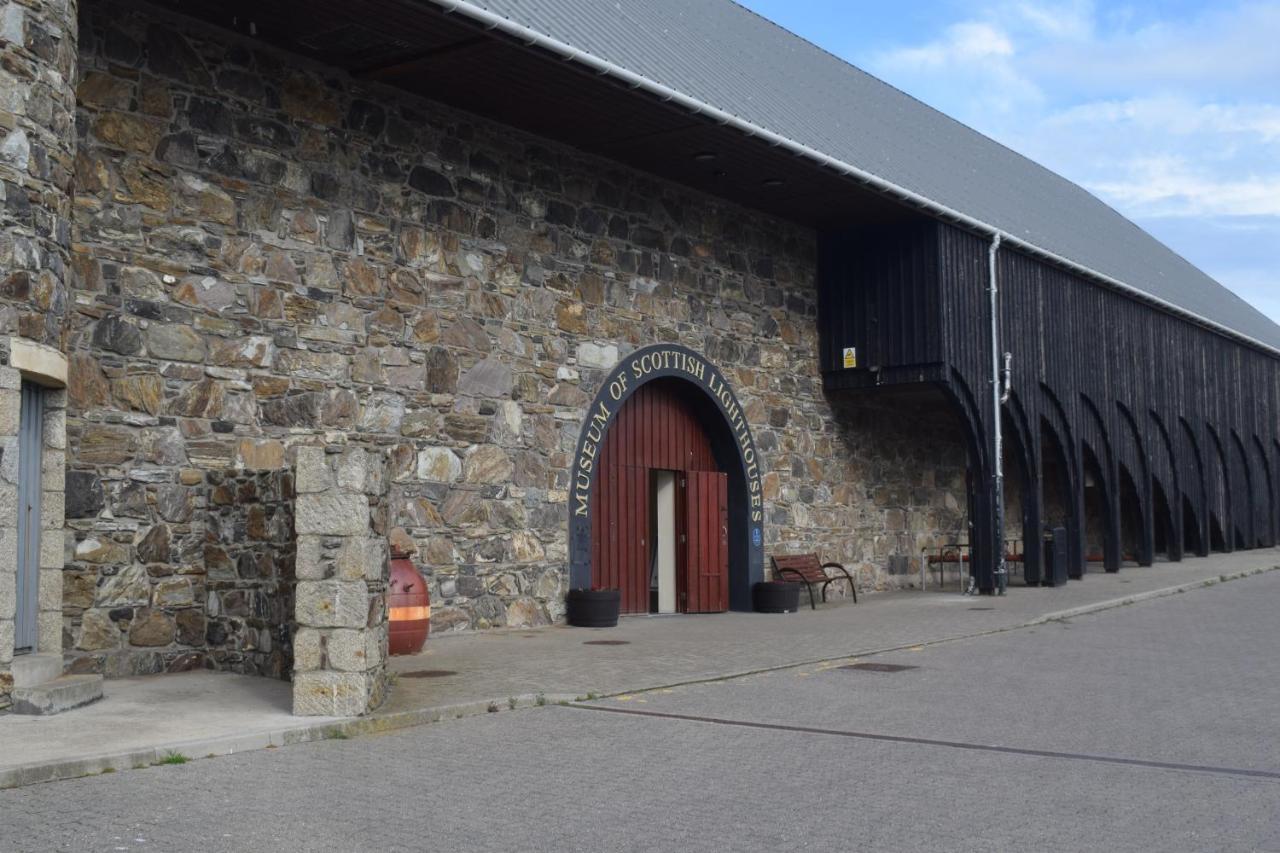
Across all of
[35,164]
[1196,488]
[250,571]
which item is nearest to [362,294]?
[250,571]

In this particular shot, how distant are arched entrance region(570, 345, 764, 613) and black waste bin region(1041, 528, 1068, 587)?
4.88m

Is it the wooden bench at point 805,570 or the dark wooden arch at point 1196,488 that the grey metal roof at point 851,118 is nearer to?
the dark wooden arch at point 1196,488

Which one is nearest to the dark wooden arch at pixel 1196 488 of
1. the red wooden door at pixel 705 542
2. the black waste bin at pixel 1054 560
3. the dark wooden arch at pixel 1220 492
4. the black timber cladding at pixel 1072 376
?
the black timber cladding at pixel 1072 376

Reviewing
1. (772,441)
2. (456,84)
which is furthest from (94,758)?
(772,441)

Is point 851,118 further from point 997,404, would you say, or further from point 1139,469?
point 1139,469

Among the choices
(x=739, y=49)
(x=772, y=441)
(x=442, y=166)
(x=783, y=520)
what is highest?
(x=739, y=49)

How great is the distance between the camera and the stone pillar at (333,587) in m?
7.63

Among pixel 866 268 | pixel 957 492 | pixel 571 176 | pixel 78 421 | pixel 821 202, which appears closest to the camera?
pixel 78 421

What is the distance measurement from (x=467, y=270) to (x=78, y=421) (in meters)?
4.09

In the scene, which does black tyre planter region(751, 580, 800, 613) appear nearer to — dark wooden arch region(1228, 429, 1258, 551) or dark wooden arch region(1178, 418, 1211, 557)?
dark wooden arch region(1178, 418, 1211, 557)

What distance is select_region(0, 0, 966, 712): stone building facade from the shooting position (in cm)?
822

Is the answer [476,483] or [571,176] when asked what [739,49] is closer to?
[571,176]

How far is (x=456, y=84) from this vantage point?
1180 cm

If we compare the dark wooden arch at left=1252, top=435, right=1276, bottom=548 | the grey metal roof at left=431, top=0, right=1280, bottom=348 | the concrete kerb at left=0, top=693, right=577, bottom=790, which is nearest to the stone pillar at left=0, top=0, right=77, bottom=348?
the concrete kerb at left=0, top=693, right=577, bottom=790
